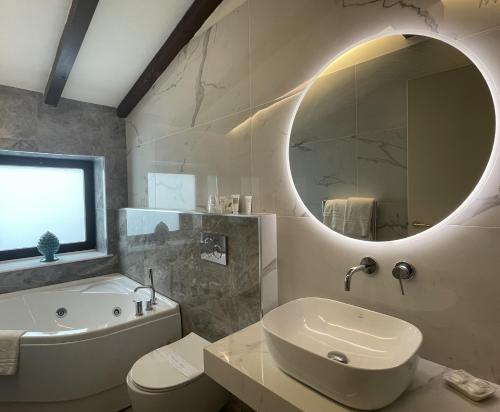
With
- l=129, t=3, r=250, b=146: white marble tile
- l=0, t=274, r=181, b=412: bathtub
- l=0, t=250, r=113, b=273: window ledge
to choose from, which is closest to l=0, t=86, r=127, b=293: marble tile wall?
l=0, t=250, r=113, b=273: window ledge

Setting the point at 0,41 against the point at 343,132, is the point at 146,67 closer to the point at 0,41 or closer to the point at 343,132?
the point at 0,41

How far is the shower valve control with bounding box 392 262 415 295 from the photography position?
1143 millimetres

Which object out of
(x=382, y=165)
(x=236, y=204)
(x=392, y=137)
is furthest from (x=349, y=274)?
(x=236, y=204)

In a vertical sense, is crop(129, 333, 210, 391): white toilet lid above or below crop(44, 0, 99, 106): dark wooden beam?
below

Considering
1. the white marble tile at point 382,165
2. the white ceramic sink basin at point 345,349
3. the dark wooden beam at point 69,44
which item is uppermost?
the dark wooden beam at point 69,44

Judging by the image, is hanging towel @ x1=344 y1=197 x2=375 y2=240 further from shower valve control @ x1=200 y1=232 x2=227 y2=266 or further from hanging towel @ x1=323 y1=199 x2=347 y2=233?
shower valve control @ x1=200 y1=232 x2=227 y2=266

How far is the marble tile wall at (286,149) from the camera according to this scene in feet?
3.29

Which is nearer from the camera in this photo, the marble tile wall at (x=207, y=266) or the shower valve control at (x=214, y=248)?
the marble tile wall at (x=207, y=266)

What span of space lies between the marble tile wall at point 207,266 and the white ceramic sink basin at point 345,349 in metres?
0.35

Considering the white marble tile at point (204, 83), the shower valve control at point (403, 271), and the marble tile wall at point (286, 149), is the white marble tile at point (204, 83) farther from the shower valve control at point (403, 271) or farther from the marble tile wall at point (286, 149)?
the shower valve control at point (403, 271)

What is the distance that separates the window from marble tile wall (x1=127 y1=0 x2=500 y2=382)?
1.36 m

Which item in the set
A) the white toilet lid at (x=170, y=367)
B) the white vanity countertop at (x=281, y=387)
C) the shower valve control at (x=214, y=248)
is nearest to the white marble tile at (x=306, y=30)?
the shower valve control at (x=214, y=248)

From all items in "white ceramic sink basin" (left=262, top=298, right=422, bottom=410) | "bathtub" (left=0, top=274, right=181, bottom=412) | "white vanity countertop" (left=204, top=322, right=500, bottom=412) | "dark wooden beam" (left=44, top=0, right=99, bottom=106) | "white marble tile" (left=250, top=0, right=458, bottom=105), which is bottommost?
"bathtub" (left=0, top=274, right=181, bottom=412)

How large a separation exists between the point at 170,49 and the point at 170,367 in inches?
92.5
